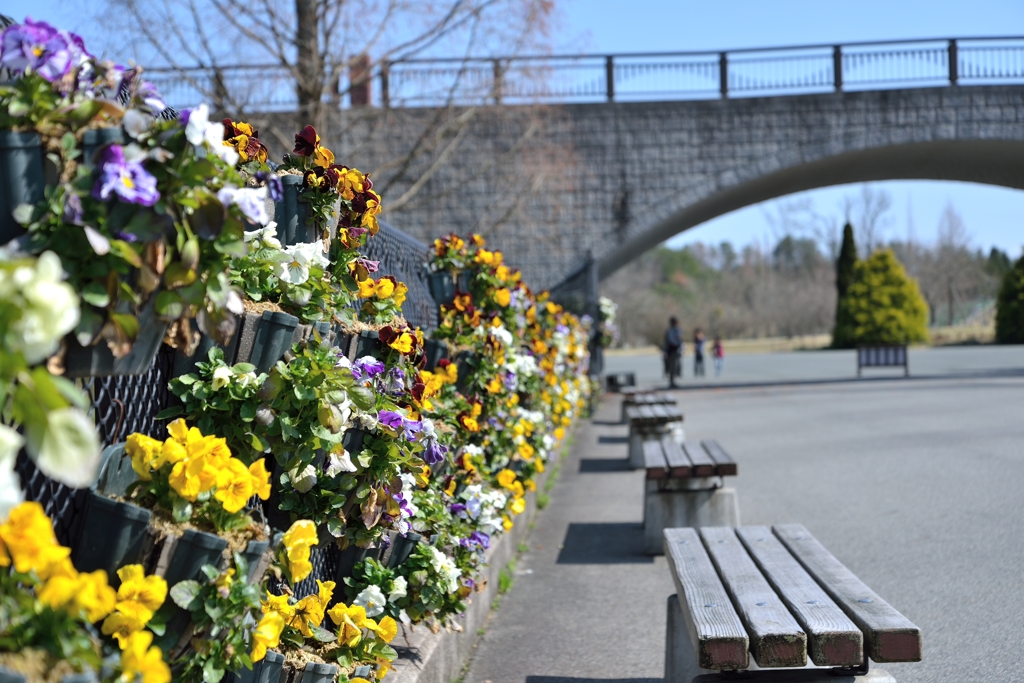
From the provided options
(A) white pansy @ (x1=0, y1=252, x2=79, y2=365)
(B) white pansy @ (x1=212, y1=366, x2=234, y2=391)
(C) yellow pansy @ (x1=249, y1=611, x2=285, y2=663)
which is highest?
(A) white pansy @ (x1=0, y1=252, x2=79, y2=365)

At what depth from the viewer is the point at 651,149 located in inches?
754

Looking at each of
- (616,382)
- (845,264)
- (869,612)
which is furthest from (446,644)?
(845,264)

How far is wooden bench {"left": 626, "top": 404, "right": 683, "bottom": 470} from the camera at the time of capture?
823 centimetres

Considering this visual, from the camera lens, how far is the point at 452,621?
11.2 feet

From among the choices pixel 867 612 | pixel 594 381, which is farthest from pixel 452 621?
pixel 594 381

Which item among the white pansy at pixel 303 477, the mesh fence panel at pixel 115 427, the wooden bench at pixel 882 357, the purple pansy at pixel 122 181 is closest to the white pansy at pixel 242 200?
the purple pansy at pixel 122 181

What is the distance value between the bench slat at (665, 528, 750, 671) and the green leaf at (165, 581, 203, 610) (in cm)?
140

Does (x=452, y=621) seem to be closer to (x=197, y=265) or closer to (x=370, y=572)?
(x=370, y=572)

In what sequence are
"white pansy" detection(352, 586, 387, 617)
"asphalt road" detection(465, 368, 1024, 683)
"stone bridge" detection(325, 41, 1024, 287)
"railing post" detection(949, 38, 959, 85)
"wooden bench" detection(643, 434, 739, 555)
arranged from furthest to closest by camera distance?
"railing post" detection(949, 38, 959, 85) < "stone bridge" detection(325, 41, 1024, 287) < "wooden bench" detection(643, 434, 739, 555) < "asphalt road" detection(465, 368, 1024, 683) < "white pansy" detection(352, 586, 387, 617)

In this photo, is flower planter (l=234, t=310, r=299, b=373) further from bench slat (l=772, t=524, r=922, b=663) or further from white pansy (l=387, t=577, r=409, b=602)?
bench slat (l=772, t=524, r=922, b=663)

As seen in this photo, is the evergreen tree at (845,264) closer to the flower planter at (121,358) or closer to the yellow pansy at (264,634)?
the yellow pansy at (264,634)

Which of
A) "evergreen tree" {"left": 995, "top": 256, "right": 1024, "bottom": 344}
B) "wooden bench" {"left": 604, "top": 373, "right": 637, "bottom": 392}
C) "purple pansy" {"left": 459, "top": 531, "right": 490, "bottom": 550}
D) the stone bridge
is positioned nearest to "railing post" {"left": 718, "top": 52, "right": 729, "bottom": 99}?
the stone bridge

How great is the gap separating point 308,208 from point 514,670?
203 centimetres

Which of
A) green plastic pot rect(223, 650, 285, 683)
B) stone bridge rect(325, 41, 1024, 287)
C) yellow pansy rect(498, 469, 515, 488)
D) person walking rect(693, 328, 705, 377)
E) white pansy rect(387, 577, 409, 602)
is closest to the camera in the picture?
green plastic pot rect(223, 650, 285, 683)
